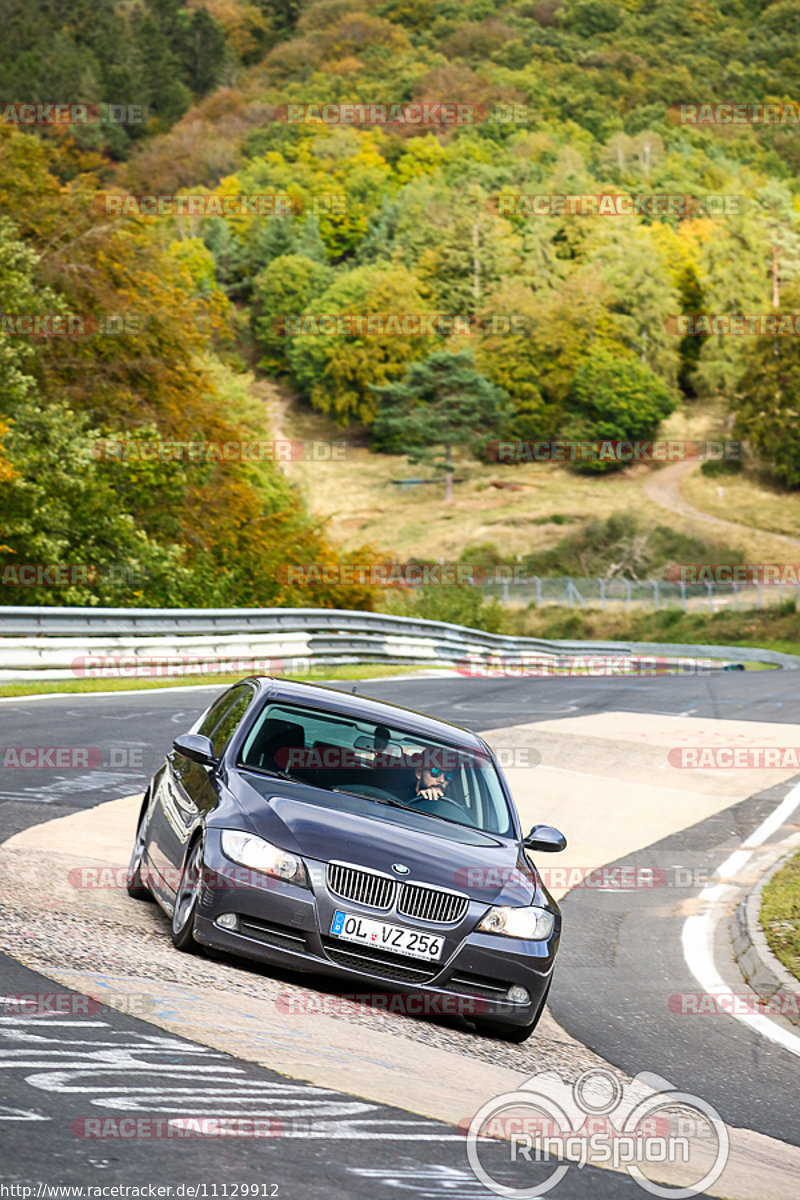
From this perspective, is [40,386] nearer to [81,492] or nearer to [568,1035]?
[81,492]

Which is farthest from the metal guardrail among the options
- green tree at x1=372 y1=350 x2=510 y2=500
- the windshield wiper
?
green tree at x1=372 y1=350 x2=510 y2=500

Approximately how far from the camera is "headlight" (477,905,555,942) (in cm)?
701

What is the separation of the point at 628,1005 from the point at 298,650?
782 inches

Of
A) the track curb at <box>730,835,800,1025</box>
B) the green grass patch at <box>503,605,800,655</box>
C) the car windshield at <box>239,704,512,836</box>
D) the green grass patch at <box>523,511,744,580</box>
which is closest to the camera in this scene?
the car windshield at <box>239,704,512,836</box>

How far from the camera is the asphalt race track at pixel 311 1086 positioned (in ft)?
14.1

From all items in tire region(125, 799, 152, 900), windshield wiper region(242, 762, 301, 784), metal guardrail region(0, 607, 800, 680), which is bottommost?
metal guardrail region(0, 607, 800, 680)

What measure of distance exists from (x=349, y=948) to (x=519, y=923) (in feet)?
2.92

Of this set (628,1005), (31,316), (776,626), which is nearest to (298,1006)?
(628,1005)

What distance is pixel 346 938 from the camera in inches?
267

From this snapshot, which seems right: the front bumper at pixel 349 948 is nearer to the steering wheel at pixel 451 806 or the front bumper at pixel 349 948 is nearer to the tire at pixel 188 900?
the tire at pixel 188 900

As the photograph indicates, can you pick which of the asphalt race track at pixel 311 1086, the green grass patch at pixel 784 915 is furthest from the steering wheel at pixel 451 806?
the green grass patch at pixel 784 915

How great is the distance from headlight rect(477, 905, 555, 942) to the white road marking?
5.54 ft

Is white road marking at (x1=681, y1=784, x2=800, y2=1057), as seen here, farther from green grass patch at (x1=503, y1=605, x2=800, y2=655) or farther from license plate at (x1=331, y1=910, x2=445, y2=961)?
green grass patch at (x1=503, y1=605, x2=800, y2=655)

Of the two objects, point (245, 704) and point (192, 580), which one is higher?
point (245, 704)
